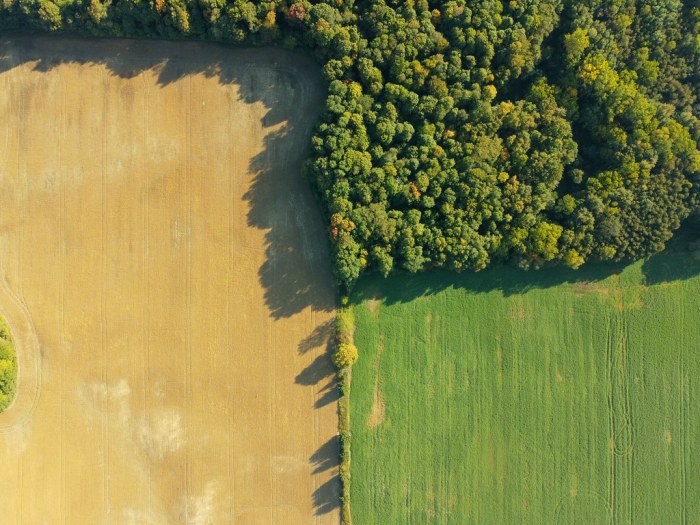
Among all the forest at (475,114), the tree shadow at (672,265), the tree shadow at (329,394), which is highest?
the forest at (475,114)

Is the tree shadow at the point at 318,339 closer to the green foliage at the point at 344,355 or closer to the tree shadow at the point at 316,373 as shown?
the tree shadow at the point at 316,373

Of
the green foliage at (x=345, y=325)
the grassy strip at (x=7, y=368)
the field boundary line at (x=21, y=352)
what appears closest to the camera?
the grassy strip at (x=7, y=368)

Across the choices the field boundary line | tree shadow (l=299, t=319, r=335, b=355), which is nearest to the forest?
tree shadow (l=299, t=319, r=335, b=355)

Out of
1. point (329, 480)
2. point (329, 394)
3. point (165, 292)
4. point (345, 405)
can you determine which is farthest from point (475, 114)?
point (329, 480)

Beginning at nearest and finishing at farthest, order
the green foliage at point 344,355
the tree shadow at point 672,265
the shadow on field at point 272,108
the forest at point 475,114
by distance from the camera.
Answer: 1. the forest at point 475,114
2. the green foliage at point 344,355
3. the shadow on field at point 272,108
4. the tree shadow at point 672,265

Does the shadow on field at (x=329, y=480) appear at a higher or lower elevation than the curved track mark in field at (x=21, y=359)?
lower

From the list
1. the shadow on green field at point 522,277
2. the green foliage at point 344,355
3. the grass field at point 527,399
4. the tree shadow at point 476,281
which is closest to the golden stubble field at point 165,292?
the green foliage at point 344,355

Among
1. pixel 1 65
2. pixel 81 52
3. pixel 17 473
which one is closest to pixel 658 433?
pixel 17 473
